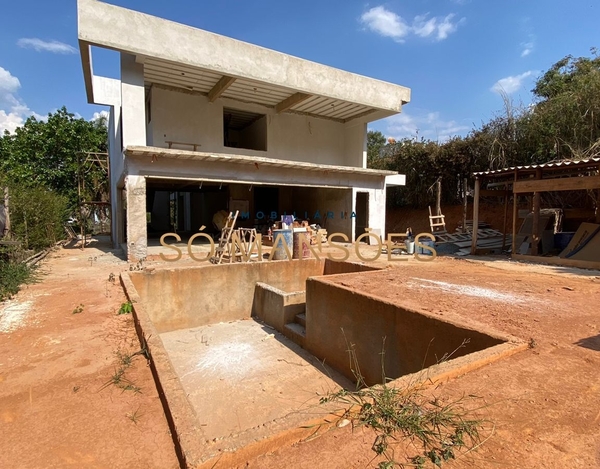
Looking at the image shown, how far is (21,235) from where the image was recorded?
10.5 metres

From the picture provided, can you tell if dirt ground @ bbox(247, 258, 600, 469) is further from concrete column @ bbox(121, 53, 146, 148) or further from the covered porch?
concrete column @ bbox(121, 53, 146, 148)

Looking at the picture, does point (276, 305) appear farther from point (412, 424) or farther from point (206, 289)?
point (412, 424)

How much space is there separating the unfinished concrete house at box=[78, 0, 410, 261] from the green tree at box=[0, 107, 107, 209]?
25.0 ft

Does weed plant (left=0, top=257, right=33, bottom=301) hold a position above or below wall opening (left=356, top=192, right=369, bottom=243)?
below

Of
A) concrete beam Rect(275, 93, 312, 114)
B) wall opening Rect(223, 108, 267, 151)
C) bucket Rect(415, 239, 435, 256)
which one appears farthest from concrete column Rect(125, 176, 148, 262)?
bucket Rect(415, 239, 435, 256)

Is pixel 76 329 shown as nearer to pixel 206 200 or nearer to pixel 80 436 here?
pixel 80 436

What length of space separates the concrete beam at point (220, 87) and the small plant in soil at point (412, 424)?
12063 millimetres

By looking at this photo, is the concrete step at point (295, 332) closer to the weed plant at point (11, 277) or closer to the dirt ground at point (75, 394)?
the dirt ground at point (75, 394)

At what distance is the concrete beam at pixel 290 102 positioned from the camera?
551 inches

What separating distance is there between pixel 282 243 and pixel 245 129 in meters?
9.44

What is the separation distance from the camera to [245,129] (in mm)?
17797

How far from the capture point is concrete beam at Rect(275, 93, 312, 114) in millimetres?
13997

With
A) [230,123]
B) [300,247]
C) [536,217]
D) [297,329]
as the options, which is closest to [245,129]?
[230,123]

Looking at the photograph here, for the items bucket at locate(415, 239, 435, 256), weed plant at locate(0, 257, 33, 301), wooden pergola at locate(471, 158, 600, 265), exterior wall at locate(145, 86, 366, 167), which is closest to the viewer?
weed plant at locate(0, 257, 33, 301)
